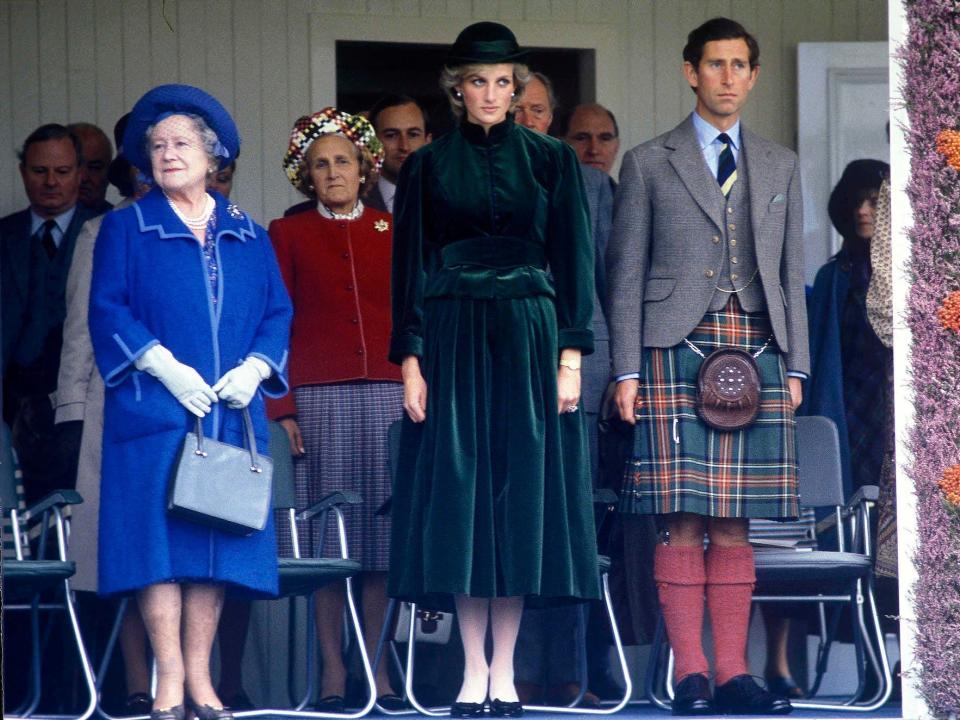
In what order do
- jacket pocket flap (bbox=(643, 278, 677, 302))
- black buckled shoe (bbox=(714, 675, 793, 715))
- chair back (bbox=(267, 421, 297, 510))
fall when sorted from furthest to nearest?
1. chair back (bbox=(267, 421, 297, 510))
2. jacket pocket flap (bbox=(643, 278, 677, 302))
3. black buckled shoe (bbox=(714, 675, 793, 715))

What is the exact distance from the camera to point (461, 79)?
6.04 m

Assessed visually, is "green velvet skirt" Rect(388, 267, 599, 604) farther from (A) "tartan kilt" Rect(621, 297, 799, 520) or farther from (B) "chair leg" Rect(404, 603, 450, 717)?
(B) "chair leg" Rect(404, 603, 450, 717)

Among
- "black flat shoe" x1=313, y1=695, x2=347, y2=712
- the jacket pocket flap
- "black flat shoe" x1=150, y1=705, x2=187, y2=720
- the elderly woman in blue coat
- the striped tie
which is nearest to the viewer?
"black flat shoe" x1=150, y1=705, x2=187, y2=720

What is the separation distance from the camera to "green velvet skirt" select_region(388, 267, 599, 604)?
588 centimetres

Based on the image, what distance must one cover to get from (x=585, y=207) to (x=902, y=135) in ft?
3.35

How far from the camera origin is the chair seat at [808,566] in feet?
22.5

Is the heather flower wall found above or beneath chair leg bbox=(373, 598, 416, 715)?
above

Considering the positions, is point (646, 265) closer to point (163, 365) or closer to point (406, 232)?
point (406, 232)

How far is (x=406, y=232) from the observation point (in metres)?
6.08

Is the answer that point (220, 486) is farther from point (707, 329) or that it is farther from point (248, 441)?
point (707, 329)

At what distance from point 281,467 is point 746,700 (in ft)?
5.81

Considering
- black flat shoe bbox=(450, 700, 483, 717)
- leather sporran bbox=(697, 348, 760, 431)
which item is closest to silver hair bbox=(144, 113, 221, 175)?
leather sporran bbox=(697, 348, 760, 431)

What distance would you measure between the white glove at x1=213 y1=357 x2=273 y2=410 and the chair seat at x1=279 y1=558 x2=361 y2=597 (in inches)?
28.2

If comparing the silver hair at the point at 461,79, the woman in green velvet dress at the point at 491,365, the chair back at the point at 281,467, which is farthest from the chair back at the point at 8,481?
the silver hair at the point at 461,79
